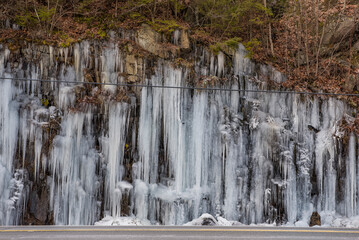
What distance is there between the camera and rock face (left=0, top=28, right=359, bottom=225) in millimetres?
9219

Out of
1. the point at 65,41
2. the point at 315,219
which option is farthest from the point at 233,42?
the point at 315,219

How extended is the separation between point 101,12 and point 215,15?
159 inches

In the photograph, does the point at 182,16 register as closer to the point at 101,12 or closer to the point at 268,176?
the point at 101,12

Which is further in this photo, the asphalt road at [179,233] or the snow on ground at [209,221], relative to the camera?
the snow on ground at [209,221]

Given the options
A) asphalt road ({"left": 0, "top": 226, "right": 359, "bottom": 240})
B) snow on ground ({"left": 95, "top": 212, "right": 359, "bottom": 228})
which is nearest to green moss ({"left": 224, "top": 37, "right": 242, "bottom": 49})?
snow on ground ({"left": 95, "top": 212, "right": 359, "bottom": 228})

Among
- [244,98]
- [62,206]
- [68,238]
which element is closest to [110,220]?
[62,206]

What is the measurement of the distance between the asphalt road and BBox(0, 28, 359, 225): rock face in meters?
3.51

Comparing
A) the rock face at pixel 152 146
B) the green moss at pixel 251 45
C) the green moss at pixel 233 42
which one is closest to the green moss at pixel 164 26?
the rock face at pixel 152 146

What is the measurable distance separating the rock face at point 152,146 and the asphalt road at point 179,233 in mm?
3508

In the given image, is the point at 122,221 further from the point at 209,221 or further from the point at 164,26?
the point at 164,26

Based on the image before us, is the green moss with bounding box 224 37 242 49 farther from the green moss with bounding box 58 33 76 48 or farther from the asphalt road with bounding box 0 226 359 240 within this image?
the asphalt road with bounding box 0 226 359 240

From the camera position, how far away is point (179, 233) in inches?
214

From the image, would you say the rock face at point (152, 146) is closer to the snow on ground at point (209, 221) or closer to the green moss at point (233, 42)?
the snow on ground at point (209, 221)

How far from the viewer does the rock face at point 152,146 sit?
9.22 meters
